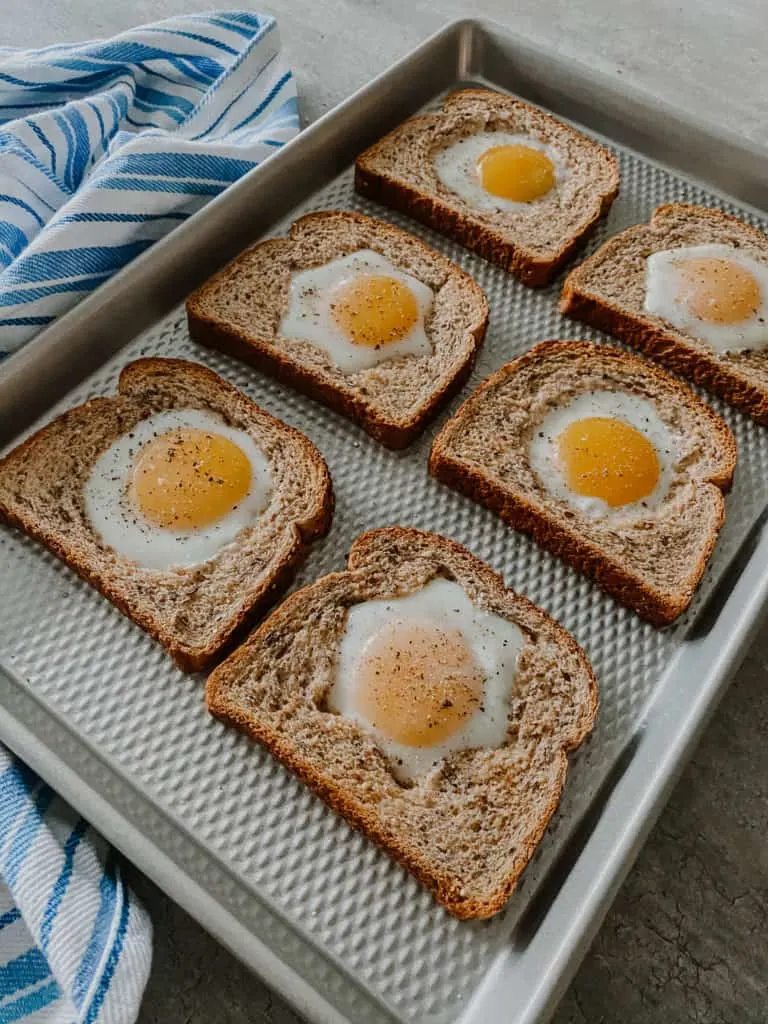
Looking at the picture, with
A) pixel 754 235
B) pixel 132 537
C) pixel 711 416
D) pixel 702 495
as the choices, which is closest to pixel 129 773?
pixel 132 537

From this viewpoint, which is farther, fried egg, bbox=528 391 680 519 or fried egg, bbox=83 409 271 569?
fried egg, bbox=528 391 680 519

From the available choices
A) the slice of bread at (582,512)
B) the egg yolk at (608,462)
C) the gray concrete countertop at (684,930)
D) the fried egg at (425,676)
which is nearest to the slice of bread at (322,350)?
the slice of bread at (582,512)

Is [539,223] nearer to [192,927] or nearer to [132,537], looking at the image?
[132,537]

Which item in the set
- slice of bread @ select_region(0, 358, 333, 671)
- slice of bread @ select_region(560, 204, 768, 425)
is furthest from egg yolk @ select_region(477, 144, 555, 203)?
slice of bread @ select_region(0, 358, 333, 671)

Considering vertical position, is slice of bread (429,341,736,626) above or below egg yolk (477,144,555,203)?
below

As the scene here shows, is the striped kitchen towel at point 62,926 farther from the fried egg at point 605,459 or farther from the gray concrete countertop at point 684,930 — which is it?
the fried egg at point 605,459

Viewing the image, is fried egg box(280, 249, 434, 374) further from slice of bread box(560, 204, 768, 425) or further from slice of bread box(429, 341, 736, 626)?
slice of bread box(560, 204, 768, 425)

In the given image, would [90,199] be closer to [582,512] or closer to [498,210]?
[498,210]

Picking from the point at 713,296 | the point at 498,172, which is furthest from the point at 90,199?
the point at 713,296
